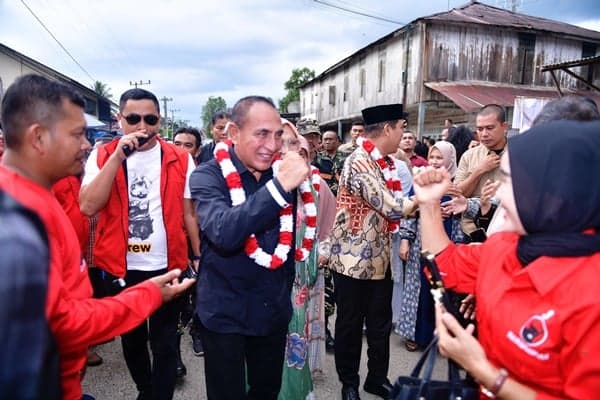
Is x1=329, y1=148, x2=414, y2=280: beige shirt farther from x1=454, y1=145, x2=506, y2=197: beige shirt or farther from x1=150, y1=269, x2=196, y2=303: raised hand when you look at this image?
x1=150, y1=269, x2=196, y2=303: raised hand

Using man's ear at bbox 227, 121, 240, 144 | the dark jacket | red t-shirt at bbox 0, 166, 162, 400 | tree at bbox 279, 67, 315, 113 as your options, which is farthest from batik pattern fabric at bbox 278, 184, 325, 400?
tree at bbox 279, 67, 315, 113

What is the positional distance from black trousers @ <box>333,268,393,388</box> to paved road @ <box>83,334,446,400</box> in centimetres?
33

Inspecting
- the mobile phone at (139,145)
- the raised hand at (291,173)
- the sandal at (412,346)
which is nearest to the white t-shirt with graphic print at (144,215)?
the mobile phone at (139,145)

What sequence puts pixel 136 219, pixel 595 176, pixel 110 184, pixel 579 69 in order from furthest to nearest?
pixel 579 69 → pixel 136 219 → pixel 110 184 → pixel 595 176

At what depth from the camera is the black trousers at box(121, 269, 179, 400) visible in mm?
2744

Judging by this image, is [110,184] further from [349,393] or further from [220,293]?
[349,393]

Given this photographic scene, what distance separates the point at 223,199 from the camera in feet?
6.93

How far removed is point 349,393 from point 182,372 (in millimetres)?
1501

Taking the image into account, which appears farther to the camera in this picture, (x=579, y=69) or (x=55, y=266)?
(x=579, y=69)

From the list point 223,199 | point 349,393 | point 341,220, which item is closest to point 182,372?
point 349,393

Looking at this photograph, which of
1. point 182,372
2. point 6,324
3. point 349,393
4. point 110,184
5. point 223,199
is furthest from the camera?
point 182,372

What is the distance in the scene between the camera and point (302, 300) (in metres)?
3.03

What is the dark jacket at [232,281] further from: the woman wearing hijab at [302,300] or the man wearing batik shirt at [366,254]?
the man wearing batik shirt at [366,254]

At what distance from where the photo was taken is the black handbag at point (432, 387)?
1487mm
